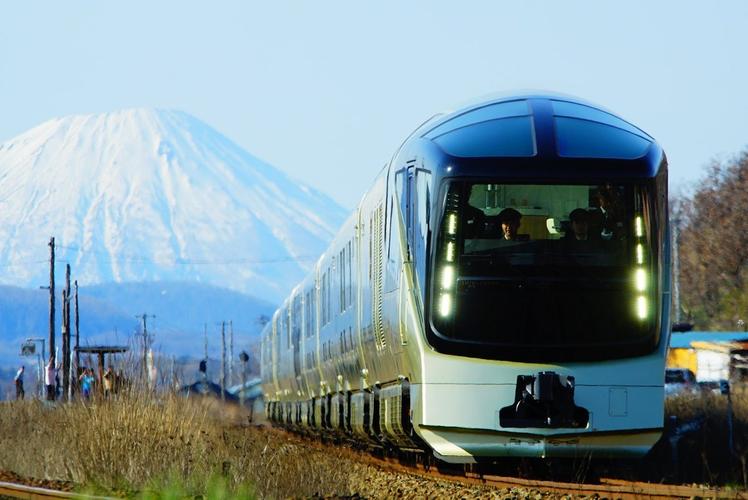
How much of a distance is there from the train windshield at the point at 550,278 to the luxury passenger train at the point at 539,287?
0.5 inches

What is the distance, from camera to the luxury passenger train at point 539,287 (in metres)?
13.6

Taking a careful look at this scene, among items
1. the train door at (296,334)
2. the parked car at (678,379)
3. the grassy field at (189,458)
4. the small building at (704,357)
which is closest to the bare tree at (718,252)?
the small building at (704,357)

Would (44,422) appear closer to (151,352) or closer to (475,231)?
(151,352)

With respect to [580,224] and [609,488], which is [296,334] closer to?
[580,224]

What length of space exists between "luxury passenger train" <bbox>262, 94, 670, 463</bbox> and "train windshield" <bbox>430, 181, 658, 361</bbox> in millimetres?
11

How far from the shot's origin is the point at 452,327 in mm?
13883

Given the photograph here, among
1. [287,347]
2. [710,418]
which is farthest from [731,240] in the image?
[710,418]

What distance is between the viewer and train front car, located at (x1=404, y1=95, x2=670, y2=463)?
13.6m

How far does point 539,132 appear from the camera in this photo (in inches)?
551

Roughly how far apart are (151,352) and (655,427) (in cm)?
919

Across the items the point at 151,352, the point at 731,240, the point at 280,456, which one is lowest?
the point at 280,456

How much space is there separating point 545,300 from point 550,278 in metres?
0.19

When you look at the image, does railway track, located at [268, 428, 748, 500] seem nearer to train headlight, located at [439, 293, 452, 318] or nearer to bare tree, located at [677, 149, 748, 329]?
train headlight, located at [439, 293, 452, 318]

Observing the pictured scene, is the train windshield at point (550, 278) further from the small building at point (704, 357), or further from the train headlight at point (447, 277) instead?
the small building at point (704, 357)
